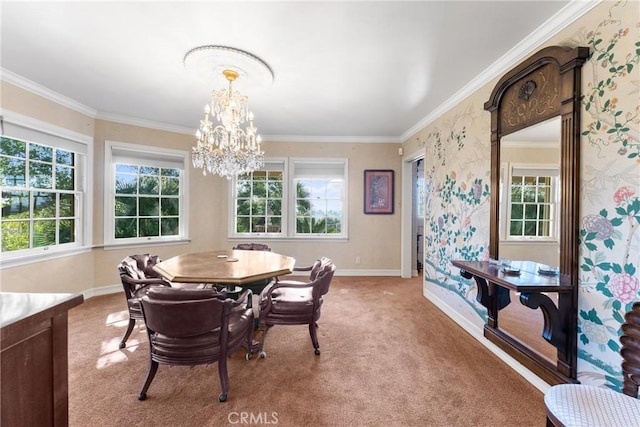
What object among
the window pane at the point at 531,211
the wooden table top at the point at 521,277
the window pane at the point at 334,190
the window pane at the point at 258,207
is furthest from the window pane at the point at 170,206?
the window pane at the point at 531,211

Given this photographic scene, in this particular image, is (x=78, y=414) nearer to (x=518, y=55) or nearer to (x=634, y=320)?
(x=634, y=320)

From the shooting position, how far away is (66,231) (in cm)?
353

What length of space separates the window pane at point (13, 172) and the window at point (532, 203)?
4.91 metres

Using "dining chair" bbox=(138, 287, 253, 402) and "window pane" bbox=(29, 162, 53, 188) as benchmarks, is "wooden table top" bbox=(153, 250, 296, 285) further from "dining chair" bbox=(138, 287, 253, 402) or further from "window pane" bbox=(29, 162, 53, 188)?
"window pane" bbox=(29, 162, 53, 188)

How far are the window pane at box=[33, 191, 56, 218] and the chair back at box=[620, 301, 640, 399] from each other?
5.12 m

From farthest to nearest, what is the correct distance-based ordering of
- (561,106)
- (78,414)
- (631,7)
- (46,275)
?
(46,275) → (561,106) → (78,414) → (631,7)

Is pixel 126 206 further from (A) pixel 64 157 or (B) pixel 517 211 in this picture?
(B) pixel 517 211

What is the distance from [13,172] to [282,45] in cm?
319

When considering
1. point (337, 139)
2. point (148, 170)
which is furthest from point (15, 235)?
point (337, 139)

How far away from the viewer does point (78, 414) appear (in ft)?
5.52

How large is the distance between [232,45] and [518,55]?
7.52 ft

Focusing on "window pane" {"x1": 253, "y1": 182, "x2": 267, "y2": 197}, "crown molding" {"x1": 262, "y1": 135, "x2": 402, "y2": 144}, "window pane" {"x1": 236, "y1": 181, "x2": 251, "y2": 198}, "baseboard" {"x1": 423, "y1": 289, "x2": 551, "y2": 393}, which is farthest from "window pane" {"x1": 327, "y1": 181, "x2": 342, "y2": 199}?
"baseboard" {"x1": 423, "y1": 289, "x2": 551, "y2": 393}

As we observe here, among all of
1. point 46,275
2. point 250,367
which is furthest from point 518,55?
point 46,275

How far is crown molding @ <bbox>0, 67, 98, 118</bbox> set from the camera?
2.75m
